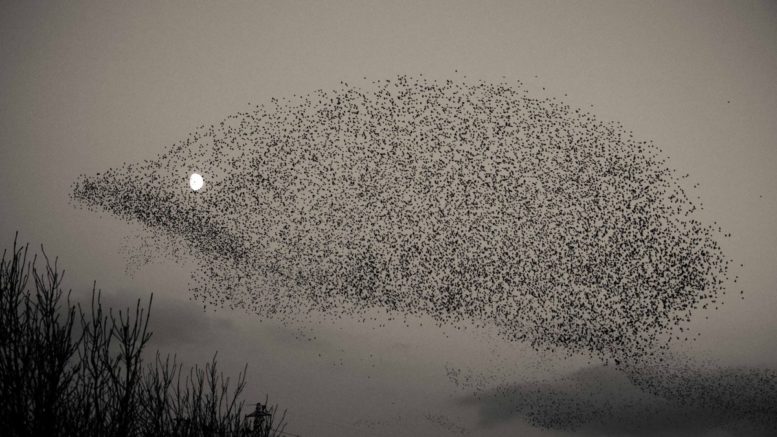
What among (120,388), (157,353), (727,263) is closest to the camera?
(120,388)

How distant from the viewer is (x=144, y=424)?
485 inches

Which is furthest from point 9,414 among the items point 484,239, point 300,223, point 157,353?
point 484,239

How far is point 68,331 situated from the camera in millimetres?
9203

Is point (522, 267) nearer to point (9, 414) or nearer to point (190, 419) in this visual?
point (190, 419)

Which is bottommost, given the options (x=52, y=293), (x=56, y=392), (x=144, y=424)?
(x=144, y=424)

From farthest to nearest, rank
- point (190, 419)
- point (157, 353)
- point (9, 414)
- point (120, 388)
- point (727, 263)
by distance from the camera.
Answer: point (727, 263)
point (190, 419)
point (157, 353)
point (120, 388)
point (9, 414)

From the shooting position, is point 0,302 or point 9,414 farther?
point 0,302

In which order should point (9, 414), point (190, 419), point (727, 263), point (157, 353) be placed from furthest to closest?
point (727, 263), point (190, 419), point (157, 353), point (9, 414)

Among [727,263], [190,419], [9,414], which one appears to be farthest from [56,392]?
[727,263]

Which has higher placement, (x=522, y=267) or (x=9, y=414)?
(x=522, y=267)

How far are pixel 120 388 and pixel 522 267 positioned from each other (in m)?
18.1

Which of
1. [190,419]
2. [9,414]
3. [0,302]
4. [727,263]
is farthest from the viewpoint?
[727,263]

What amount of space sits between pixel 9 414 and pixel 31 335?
1.60m

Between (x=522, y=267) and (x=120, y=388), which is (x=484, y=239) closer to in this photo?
(x=522, y=267)
